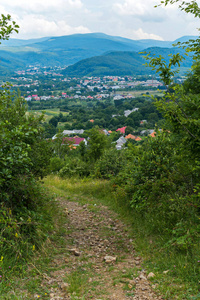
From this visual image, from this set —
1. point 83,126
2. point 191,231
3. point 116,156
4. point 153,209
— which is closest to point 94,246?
point 153,209

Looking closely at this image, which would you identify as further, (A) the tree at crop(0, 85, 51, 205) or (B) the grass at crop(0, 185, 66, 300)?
(A) the tree at crop(0, 85, 51, 205)

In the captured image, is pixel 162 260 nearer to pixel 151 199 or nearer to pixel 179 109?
pixel 151 199

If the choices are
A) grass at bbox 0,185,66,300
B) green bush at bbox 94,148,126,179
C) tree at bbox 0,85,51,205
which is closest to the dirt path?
grass at bbox 0,185,66,300

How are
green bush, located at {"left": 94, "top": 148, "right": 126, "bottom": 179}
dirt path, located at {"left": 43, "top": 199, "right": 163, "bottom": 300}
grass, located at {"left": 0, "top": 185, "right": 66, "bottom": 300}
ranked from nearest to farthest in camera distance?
grass, located at {"left": 0, "top": 185, "right": 66, "bottom": 300}
dirt path, located at {"left": 43, "top": 199, "right": 163, "bottom": 300}
green bush, located at {"left": 94, "top": 148, "right": 126, "bottom": 179}

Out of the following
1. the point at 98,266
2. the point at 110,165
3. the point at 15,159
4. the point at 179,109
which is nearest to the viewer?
the point at 179,109

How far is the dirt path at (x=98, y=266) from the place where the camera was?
3301 mm

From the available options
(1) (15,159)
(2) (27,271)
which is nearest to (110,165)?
(1) (15,159)

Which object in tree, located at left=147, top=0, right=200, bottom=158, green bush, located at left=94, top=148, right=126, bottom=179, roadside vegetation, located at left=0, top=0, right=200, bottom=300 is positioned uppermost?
tree, located at left=147, top=0, right=200, bottom=158

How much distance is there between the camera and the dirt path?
3301 mm

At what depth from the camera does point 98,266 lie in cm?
415

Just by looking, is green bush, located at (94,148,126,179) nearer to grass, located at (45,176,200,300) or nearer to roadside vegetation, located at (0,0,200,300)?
roadside vegetation, located at (0,0,200,300)

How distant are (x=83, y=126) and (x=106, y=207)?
79.8 meters

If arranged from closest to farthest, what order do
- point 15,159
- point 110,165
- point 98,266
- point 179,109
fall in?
point 179,109, point 15,159, point 98,266, point 110,165

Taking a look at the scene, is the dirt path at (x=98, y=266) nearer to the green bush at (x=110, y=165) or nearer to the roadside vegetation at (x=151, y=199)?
the roadside vegetation at (x=151, y=199)
